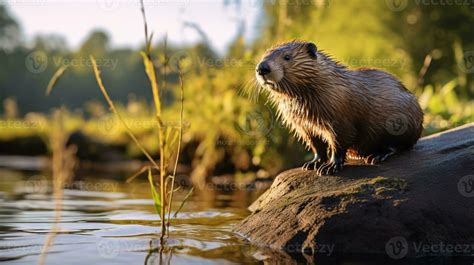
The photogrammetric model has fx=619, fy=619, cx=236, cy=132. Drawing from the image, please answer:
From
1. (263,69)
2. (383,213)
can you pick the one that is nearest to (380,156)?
(383,213)

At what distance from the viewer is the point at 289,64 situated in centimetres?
542

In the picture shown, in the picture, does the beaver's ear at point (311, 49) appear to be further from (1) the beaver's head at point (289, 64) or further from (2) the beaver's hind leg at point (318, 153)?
(2) the beaver's hind leg at point (318, 153)

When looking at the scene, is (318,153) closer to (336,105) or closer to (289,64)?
(336,105)

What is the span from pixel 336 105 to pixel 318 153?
1.99ft

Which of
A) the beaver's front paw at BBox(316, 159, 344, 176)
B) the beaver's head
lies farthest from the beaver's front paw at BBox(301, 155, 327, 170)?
the beaver's head

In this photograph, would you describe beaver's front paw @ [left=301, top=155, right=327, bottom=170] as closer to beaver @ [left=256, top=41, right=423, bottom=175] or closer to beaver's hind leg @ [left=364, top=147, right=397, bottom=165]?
beaver @ [left=256, top=41, right=423, bottom=175]

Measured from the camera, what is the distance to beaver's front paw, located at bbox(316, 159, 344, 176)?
5.48 metres

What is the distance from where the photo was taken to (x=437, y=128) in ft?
31.7

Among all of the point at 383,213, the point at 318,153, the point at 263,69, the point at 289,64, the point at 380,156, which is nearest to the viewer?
the point at 383,213

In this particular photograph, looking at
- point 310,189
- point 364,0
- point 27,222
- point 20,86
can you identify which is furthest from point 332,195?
point 20,86

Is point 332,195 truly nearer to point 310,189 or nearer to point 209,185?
point 310,189

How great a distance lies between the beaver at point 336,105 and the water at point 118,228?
1.17 m

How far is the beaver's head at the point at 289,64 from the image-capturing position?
5336 millimetres

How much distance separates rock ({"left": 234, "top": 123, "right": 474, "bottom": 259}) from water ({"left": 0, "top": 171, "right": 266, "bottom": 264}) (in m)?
0.38
